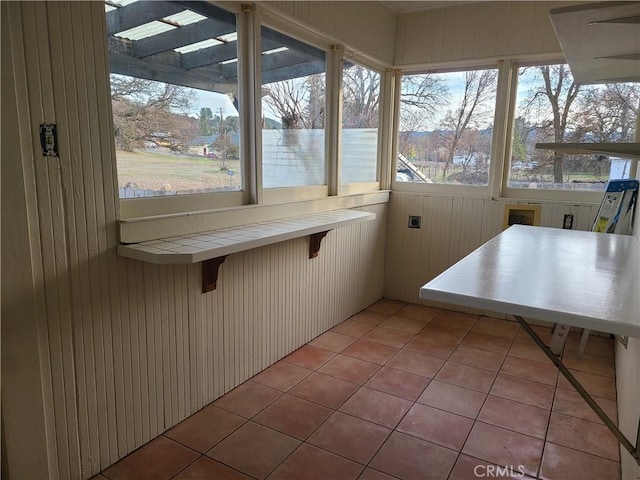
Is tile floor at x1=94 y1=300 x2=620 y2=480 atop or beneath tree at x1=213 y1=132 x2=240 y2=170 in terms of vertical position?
beneath

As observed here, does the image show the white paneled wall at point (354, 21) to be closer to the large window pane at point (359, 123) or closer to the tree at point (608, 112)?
the large window pane at point (359, 123)

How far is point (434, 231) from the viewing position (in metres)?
3.93

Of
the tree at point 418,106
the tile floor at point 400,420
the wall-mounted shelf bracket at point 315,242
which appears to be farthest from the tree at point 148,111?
the tree at point 418,106

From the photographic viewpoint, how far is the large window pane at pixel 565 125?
3.14 m

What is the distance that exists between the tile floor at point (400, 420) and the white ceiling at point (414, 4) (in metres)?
2.68

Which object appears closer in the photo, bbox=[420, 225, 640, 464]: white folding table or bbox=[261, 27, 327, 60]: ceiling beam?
bbox=[420, 225, 640, 464]: white folding table

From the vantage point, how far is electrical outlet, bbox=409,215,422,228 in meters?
3.99

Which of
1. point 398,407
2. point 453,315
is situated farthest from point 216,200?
point 453,315

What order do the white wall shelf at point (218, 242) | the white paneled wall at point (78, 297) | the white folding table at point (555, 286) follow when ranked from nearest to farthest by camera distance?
the white folding table at point (555, 286), the white paneled wall at point (78, 297), the white wall shelf at point (218, 242)

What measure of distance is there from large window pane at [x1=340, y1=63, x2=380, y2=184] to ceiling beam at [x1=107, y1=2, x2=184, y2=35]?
164 centimetres

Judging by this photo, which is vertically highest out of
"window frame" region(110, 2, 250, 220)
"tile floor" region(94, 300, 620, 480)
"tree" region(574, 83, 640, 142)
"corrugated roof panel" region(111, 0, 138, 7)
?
"corrugated roof panel" region(111, 0, 138, 7)

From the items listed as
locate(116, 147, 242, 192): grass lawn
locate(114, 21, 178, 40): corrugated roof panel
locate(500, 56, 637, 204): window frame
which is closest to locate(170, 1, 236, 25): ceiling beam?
locate(114, 21, 178, 40): corrugated roof panel

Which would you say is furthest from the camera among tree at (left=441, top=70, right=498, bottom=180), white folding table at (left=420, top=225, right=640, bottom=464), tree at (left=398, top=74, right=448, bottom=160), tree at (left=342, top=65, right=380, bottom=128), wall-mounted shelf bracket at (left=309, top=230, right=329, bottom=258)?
tree at (left=398, top=74, right=448, bottom=160)

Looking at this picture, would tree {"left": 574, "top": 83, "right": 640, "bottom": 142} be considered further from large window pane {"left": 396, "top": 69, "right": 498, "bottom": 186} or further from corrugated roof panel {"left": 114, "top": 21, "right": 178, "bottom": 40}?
corrugated roof panel {"left": 114, "top": 21, "right": 178, "bottom": 40}
